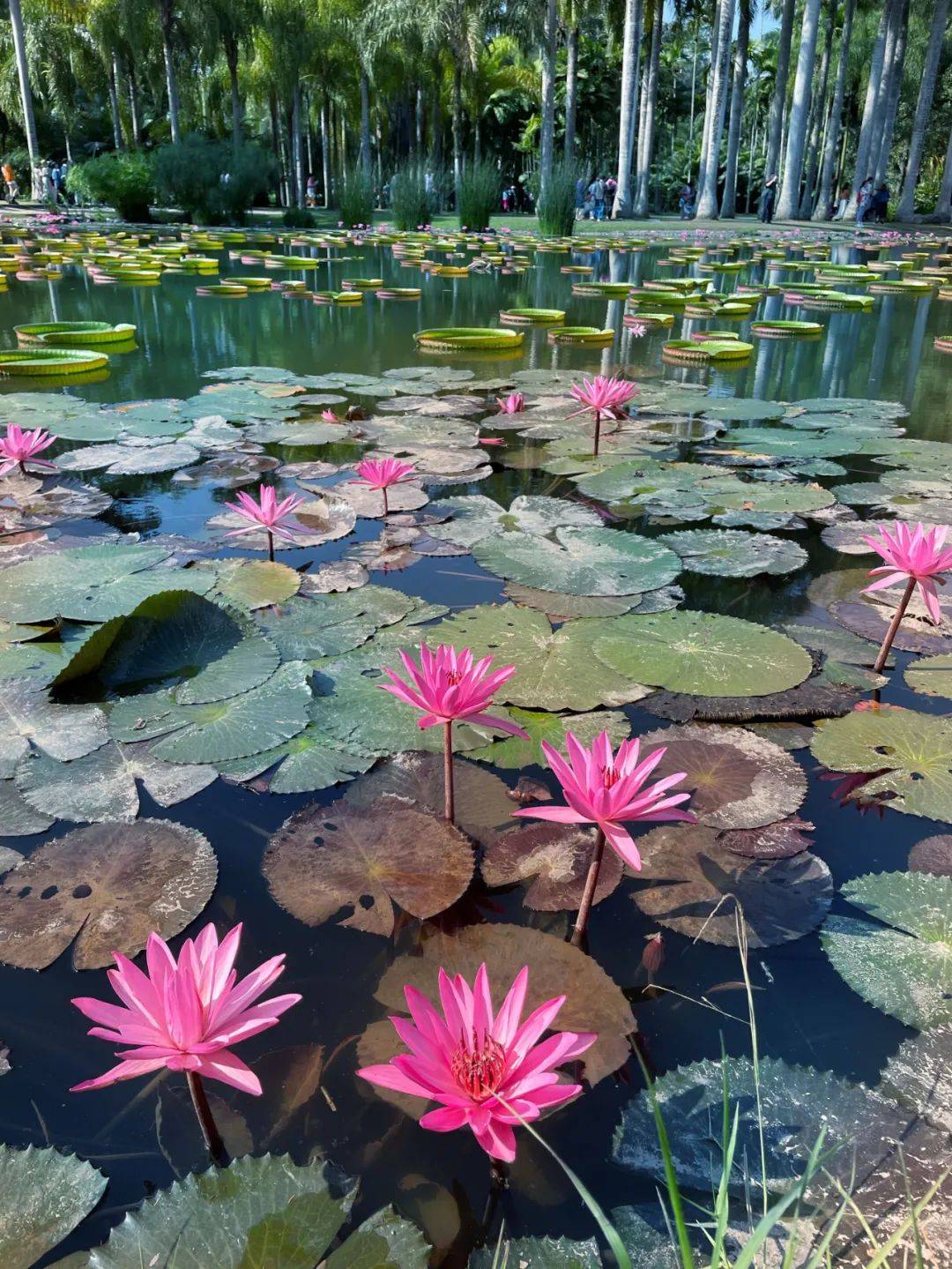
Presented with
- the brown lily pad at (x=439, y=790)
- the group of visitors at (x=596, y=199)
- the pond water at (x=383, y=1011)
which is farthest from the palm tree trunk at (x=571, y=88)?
the brown lily pad at (x=439, y=790)

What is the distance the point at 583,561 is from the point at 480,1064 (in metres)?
1.57

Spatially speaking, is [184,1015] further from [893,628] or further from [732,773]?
[893,628]

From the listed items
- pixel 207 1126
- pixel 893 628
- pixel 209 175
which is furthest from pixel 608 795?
pixel 209 175

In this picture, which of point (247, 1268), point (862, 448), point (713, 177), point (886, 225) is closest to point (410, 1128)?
point (247, 1268)

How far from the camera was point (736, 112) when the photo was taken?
21031 mm

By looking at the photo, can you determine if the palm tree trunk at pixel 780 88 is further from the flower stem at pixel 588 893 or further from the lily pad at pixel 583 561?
the flower stem at pixel 588 893

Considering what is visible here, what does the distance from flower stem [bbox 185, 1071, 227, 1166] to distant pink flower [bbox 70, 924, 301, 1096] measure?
5cm

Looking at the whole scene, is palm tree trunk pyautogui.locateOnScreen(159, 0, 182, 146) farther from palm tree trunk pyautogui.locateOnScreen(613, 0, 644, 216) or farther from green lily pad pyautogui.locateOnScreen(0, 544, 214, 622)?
green lily pad pyautogui.locateOnScreen(0, 544, 214, 622)

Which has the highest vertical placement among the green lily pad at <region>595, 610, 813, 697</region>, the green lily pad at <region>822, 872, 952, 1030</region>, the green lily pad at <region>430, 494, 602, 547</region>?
the green lily pad at <region>430, 494, 602, 547</region>

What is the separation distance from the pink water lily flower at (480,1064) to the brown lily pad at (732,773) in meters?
0.63

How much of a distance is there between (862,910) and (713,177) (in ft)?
73.3

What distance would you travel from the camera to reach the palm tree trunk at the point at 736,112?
20.4m

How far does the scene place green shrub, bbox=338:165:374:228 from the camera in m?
16.2

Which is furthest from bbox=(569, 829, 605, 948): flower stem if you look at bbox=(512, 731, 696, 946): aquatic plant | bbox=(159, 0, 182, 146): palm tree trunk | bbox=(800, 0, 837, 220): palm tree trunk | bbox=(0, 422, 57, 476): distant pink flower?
bbox=(800, 0, 837, 220): palm tree trunk
